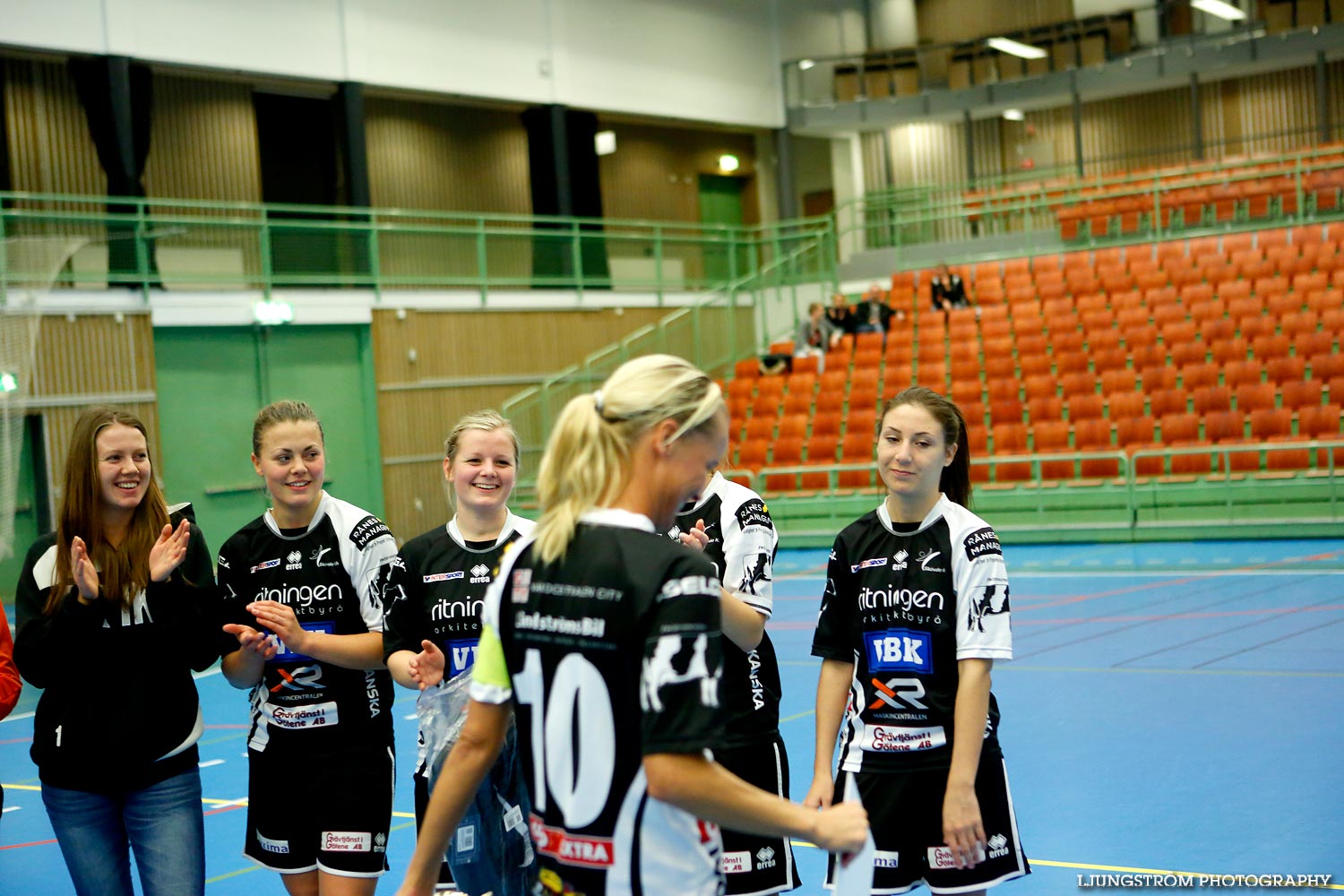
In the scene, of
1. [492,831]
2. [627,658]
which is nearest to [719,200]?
[492,831]

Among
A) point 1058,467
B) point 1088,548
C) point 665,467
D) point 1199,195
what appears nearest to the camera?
point 665,467


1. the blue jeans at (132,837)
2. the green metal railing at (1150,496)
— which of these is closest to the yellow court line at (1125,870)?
the blue jeans at (132,837)

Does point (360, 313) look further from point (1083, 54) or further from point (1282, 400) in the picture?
point (1083, 54)

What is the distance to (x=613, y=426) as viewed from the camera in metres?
2.29

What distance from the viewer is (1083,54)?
2755cm

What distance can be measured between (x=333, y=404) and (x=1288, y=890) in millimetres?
16837

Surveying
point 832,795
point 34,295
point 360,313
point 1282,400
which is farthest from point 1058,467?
point 832,795

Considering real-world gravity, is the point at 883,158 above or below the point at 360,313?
above

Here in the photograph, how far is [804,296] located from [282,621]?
22199 millimetres

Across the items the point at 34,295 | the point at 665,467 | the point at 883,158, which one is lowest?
the point at 665,467

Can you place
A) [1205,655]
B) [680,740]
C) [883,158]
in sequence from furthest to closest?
1. [883,158]
2. [1205,655]
3. [680,740]

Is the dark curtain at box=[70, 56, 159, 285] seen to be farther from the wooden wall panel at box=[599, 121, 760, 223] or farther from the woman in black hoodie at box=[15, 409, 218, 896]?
the woman in black hoodie at box=[15, 409, 218, 896]

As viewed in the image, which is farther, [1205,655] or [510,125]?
[510,125]

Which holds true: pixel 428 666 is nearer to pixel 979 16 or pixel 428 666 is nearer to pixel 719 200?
pixel 719 200
